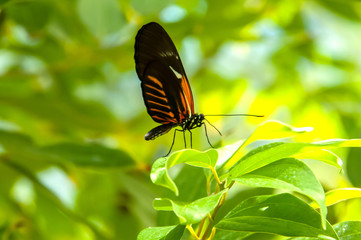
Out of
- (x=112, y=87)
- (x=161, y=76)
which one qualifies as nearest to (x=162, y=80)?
(x=161, y=76)

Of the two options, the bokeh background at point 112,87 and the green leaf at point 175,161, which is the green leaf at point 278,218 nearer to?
the green leaf at point 175,161

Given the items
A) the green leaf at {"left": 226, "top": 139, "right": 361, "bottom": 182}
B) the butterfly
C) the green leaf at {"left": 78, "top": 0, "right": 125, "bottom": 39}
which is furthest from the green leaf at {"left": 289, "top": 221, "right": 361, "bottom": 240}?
the green leaf at {"left": 78, "top": 0, "right": 125, "bottom": 39}

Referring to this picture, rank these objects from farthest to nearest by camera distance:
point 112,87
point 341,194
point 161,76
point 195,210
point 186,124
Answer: point 112,87 < point 186,124 < point 161,76 < point 341,194 < point 195,210

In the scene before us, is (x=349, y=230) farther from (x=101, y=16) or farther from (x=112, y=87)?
(x=112, y=87)

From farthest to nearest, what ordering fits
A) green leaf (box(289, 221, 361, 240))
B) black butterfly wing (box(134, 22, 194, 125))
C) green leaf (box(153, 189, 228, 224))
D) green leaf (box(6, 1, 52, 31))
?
green leaf (box(6, 1, 52, 31)) → black butterfly wing (box(134, 22, 194, 125)) → green leaf (box(289, 221, 361, 240)) → green leaf (box(153, 189, 228, 224))

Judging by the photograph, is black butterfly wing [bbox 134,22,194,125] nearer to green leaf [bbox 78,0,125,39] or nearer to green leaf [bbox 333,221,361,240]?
green leaf [bbox 78,0,125,39]

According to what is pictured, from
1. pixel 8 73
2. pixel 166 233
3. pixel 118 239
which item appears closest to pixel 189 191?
pixel 166 233

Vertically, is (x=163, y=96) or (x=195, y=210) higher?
(x=163, y=96)
